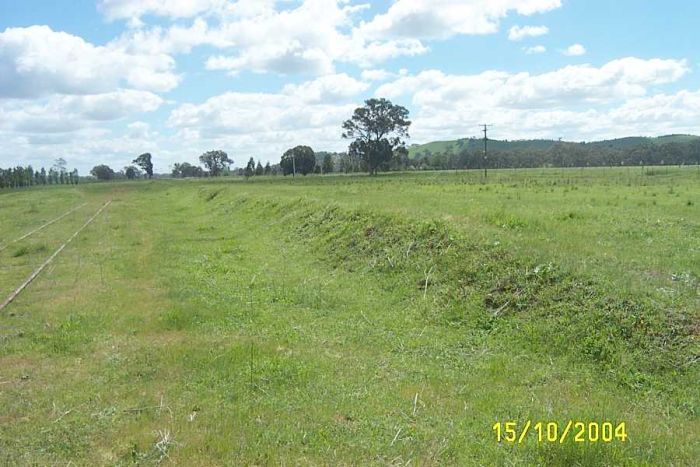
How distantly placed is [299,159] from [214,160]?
55.8m

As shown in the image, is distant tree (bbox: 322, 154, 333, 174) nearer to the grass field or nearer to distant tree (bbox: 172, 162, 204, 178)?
distant tree (bbox: 172, 162, 204, 178)

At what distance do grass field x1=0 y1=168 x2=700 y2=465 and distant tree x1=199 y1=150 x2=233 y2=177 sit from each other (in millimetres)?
146395

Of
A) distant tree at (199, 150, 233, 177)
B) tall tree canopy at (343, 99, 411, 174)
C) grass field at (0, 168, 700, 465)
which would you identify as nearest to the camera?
grass field at (0, 168, 700, 465)

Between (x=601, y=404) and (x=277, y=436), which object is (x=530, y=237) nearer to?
(x=601, y=404)

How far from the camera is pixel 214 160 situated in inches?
6186

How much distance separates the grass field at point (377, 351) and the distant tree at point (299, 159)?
95138 mm

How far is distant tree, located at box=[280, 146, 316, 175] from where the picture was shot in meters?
109

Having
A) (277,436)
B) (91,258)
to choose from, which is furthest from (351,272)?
(91,258)

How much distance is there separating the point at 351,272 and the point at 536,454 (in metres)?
8.33

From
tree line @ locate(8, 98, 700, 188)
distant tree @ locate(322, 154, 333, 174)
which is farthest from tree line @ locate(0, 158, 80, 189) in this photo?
distant tree @ locate(322, 154, 333, 174)

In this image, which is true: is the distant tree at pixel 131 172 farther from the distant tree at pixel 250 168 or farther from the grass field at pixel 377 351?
the grass field at pixel 377 351

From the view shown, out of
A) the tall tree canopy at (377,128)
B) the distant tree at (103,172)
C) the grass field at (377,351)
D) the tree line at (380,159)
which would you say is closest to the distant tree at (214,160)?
the tree line at (380,159)

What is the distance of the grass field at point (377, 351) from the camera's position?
17.7 feet

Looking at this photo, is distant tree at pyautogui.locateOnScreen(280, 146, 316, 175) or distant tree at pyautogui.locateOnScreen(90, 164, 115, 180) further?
distant tree at pyautogui.locateOnScreen(90, 164, 115, 180)
